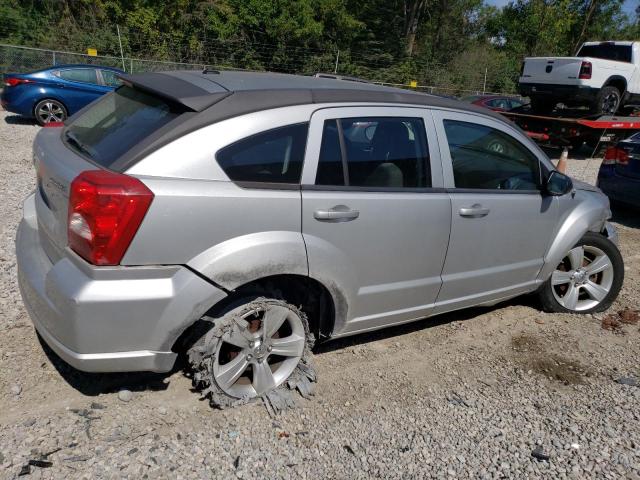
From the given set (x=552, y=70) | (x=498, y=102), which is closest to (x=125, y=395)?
(x=552, y=70)

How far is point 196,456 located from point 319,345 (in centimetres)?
136

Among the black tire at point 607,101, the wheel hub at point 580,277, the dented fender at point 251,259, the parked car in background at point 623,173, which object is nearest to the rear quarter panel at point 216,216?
the dented fender at point 251,259

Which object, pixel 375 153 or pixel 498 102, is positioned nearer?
pixel 375 153

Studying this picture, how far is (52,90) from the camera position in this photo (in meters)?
12.7

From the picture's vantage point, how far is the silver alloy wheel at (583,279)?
4656mm

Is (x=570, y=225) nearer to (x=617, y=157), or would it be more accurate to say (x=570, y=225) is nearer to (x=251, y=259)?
(x=251, y=259)

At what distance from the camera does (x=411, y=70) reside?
99.8ft

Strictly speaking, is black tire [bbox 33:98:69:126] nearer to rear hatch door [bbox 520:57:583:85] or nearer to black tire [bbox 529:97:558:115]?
rear hatch door [bbox 520:57:583:85]

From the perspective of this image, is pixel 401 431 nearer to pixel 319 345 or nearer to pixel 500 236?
pixel 319 345

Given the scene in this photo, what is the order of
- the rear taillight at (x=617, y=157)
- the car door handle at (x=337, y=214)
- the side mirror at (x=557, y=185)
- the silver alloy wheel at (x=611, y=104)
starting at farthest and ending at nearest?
the silver alloy wheel at (x=611, y=104) < the rear taillight at (x=617, y=157) < the side mirror at (x=557, y=185) < the car door handle at (x=337, y=214)

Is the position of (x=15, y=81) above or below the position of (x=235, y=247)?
below

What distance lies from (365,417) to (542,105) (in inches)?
537

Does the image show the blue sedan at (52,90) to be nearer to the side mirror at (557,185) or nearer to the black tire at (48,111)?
the black tire at (48,111)

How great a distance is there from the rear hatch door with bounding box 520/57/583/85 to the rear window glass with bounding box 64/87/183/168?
12.4m
